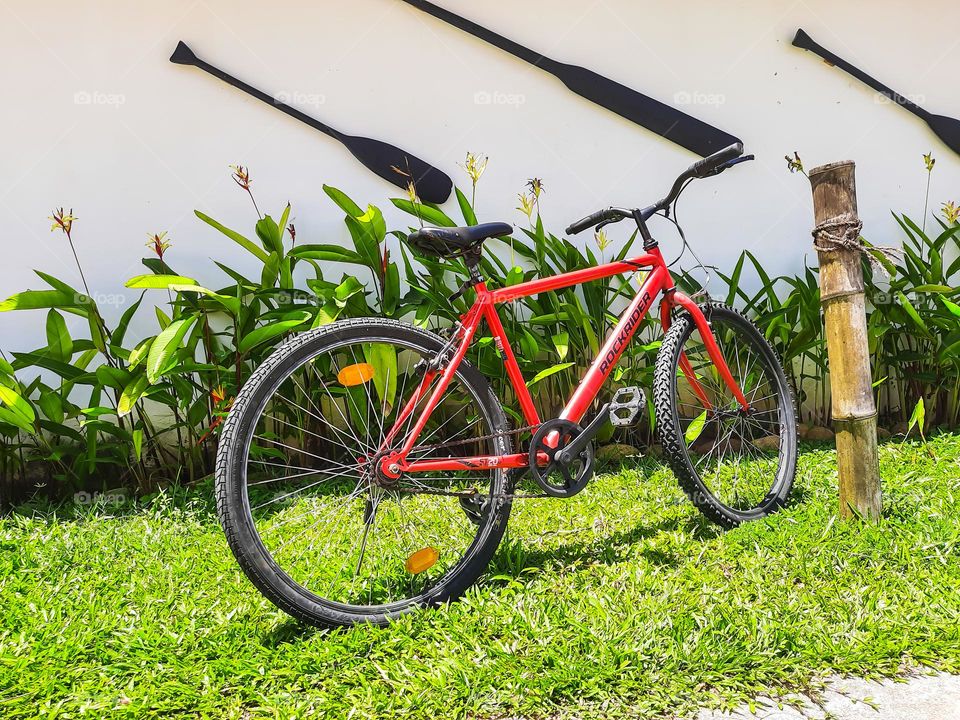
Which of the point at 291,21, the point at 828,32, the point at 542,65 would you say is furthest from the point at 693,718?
the point at 828,32

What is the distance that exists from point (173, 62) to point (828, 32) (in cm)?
283

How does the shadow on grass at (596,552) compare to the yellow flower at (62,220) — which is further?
the yellow flower at (62,220)

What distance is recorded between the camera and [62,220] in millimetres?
2697

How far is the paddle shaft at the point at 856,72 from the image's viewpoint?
332 cm

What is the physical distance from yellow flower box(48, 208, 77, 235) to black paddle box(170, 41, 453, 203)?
2.44 feet

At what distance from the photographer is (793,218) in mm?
3377

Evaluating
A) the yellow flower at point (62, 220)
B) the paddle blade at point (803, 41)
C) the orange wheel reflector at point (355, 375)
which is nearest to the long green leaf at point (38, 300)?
the yellow flower at point (62, 220)

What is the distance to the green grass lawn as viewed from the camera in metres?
1.53

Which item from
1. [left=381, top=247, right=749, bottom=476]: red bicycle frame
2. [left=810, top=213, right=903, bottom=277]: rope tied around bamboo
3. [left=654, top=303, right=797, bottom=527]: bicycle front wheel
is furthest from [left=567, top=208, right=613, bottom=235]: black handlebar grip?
[left=810, top=213, right=903, bottom=277]: rope tied around bamboo
